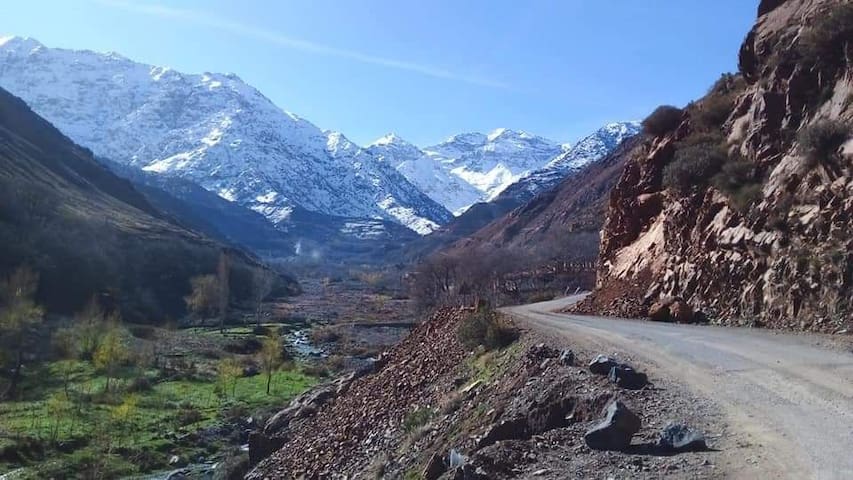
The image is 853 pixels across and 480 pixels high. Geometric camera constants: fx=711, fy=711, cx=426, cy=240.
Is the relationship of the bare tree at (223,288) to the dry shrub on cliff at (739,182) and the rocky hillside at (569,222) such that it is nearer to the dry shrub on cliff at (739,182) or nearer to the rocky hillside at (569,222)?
the rocky hillside at (569,222)

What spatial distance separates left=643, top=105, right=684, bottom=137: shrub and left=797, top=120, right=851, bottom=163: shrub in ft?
44.1

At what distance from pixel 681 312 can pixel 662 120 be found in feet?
47.4

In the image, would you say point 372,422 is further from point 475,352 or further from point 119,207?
point 119,207

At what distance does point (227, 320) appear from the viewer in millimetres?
114188

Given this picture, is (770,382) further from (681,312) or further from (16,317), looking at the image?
(16,317)

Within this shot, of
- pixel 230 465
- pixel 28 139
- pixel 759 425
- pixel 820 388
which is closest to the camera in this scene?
pixel 759 425

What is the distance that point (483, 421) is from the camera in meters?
13.5

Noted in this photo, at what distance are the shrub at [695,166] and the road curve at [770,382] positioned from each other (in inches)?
350

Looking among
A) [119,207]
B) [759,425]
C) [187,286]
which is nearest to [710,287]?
[759,425]

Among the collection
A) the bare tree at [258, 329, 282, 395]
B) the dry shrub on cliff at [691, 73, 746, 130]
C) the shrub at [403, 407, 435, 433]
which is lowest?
the bare tree at [258, 329, 282, 395]

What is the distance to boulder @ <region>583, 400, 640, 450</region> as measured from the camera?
977 cm

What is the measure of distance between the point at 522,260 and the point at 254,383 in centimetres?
6737

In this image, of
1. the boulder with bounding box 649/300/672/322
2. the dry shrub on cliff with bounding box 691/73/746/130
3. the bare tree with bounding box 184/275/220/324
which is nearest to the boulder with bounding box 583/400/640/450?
the boulder with bounding box 649/300/672/322

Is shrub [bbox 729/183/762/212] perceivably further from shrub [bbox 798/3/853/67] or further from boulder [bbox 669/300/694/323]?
shrub [bbox 798/3/853/67]
